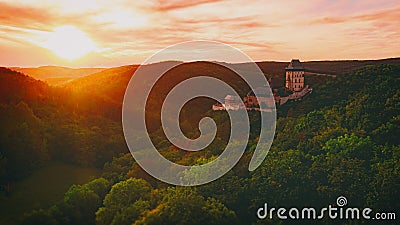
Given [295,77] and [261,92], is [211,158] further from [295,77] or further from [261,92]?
[295,77]

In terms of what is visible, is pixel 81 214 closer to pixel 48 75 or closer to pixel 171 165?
pixel 171 165

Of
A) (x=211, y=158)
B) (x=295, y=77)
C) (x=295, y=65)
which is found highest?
(x=295, y=65)

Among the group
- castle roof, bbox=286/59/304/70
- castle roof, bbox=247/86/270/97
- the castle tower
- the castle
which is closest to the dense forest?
the castle

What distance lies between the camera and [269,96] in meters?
59.0

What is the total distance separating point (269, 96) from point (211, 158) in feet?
95.8

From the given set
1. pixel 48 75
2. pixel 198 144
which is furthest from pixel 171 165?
pixel 48 75

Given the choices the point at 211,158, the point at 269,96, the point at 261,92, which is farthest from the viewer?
the point at 261,92

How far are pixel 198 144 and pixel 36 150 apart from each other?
1730cm

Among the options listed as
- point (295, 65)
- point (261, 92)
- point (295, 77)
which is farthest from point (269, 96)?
point (295, 65)

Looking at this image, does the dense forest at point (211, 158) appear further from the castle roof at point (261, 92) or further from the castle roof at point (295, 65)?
the castle roof at point (295, 65)

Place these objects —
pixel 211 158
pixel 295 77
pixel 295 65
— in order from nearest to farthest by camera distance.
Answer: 1. pixel 211 158
2. pixel 295 77
3. pixel 295 65

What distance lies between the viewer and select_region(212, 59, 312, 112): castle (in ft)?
189

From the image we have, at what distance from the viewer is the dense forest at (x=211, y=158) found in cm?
2641

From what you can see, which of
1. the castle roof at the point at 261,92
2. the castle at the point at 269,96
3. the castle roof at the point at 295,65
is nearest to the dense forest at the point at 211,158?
the castle at the point at 269,96
